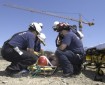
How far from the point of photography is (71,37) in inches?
331

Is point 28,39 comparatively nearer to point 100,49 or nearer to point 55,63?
point 55,63

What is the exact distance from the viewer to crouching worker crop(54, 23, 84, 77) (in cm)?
828

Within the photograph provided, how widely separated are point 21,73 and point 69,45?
5.30 ft

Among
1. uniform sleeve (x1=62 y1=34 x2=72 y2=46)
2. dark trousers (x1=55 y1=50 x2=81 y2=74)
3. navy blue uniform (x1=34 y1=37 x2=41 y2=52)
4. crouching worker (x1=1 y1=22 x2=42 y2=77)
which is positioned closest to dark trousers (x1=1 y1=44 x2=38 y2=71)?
crouching worker (x1=1 y1=22 x2=42 y2=77)

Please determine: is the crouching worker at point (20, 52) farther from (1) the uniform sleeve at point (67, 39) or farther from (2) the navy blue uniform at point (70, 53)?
(1) the uniform sleeve at point (67, 39)

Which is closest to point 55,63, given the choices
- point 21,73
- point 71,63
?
point 71,63

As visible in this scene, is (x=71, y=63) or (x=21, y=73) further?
(x=71, y=63)

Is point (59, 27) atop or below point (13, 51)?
atop

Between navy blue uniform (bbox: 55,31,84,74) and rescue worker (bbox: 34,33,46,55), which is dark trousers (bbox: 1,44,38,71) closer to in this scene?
navy blue uniform (bbox: 55,31,84,74)

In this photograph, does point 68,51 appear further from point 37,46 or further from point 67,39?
point 37,46

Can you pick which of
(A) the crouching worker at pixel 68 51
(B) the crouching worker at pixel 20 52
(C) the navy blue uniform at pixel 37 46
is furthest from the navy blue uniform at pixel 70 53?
(C) the navy blue uniform at pixel 37 46

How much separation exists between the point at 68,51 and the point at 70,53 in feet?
0.27

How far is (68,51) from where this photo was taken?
845 centimetres

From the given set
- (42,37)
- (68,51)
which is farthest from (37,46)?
(68,51)
